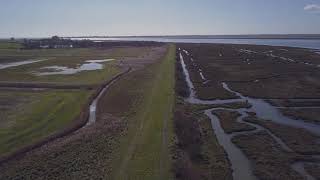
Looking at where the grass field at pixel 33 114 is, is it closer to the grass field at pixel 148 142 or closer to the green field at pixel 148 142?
the grass field at pixel 148 142

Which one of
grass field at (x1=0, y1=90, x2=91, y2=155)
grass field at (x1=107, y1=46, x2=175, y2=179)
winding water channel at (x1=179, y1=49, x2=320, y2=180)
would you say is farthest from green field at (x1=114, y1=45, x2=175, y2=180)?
grass field at (x1=0, y1=90, x2=91, y2=155)

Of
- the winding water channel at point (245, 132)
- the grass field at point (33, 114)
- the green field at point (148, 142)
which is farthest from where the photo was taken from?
the grass field at point (33, 114)

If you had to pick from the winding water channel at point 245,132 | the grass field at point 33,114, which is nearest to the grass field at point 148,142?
the winding water channel at point 245,132

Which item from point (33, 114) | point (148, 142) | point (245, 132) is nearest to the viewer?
point (148, 142)

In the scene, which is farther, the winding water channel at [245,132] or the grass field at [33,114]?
the grass field at [33,114]

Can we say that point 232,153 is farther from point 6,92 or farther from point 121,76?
point 121,76

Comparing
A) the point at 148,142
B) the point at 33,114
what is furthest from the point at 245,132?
the point at 33,114

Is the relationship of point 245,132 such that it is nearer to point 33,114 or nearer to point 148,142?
point 148,142

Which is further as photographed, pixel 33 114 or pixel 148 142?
pixel 33 114
